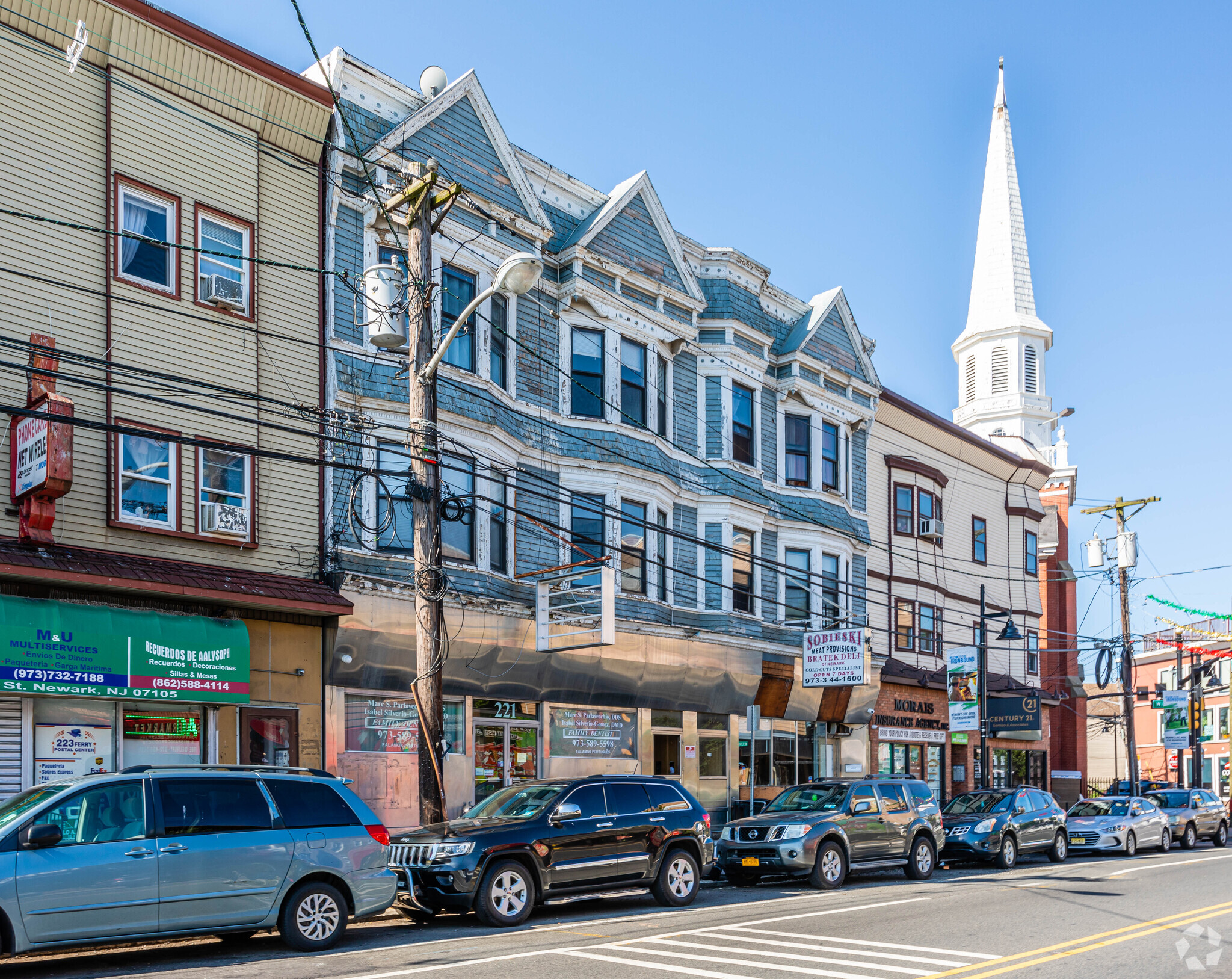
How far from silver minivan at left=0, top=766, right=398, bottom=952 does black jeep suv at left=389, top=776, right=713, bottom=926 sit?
43.1 inches

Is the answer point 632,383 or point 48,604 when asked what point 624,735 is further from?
point 48,604

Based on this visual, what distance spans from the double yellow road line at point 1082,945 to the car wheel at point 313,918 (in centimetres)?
547

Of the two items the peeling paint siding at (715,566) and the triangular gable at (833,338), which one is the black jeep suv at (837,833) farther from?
the triangular gable at (833,338)

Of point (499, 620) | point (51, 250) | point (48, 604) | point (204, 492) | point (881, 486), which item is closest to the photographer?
point (48, 604)

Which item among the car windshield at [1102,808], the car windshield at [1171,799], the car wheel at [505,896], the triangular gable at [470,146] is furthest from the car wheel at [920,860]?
the triangular gable at [470,146]

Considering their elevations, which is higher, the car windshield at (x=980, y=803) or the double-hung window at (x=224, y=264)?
the double-hung window at (x=224, y=264)

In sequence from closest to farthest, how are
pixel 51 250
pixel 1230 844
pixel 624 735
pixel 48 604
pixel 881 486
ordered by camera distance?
1. pixel 48 604
2. pixel 51 250
3. pixel 624 735
4. pixel 1230 844
5. pixel 881 486

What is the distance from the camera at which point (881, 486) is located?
113 feet

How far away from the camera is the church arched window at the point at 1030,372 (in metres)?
54.0

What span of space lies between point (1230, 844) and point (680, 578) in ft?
54.1

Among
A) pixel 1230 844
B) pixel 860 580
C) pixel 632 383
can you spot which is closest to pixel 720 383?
pixel 632 383

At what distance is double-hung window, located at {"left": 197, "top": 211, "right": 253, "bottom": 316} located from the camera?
61.2 ft

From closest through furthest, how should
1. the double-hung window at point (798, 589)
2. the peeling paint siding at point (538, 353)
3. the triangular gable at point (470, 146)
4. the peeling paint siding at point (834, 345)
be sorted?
the triangular gable at point (470, 146) → the peeling paint siding at point (538, 353) → the double-hung window at point (798, 589) → the peeling paint siding at point (834, 345)

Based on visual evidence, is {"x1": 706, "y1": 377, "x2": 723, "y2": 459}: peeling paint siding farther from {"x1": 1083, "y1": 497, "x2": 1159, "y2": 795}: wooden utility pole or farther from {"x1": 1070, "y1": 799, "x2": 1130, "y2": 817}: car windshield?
{"x1": 1083, "y1": 497, "x2": 1159, "y2": 795}: wooden utility pole
